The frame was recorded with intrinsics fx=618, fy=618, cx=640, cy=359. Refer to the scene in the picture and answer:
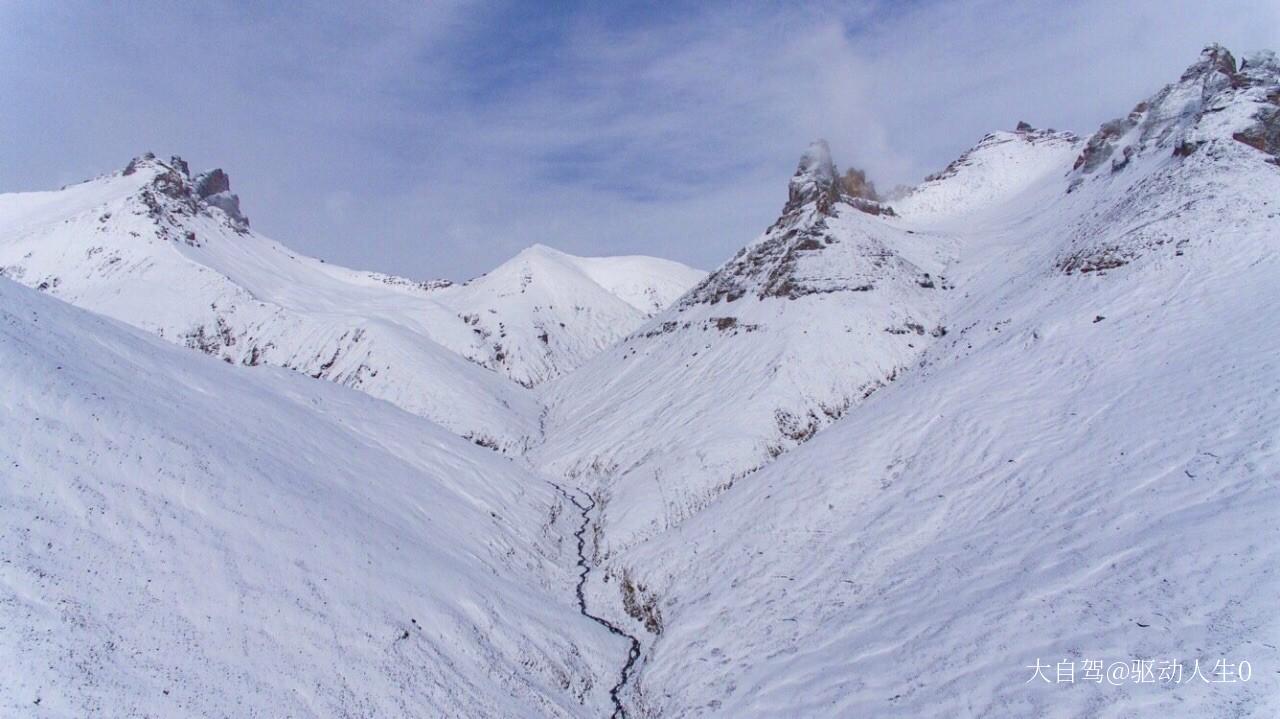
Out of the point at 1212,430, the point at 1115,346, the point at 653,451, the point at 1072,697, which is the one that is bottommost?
the point at 1072,697

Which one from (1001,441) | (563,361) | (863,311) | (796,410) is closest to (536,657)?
(1001,441)

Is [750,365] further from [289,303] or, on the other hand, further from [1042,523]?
[289,303]

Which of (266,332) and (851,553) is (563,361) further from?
(851,553)

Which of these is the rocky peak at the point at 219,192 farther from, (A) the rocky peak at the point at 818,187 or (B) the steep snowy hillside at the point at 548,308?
(A) the rocky peak at the point at 818,187

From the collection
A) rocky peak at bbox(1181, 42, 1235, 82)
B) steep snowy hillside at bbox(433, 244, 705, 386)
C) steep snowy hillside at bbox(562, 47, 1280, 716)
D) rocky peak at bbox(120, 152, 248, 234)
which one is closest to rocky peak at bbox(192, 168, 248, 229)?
rocky peak at bbox(120, 152, 248, 234)

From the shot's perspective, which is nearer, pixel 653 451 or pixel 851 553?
pixel 851 553

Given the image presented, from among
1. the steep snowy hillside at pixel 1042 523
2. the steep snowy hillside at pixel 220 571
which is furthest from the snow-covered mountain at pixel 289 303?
the steep snowy hillside at pixel 1042 523

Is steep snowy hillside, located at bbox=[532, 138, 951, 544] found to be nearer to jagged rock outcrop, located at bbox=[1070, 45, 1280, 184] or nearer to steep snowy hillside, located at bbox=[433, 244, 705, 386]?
jagged rock outcrop, located at bbox=[1070, 45, 1280, 184]
